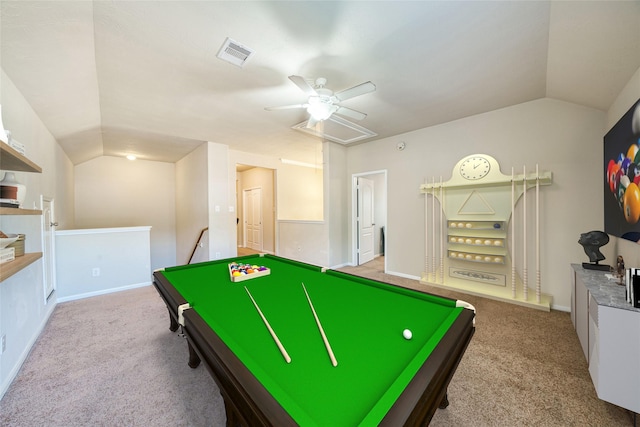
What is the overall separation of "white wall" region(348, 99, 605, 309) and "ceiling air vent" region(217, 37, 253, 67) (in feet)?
10.0

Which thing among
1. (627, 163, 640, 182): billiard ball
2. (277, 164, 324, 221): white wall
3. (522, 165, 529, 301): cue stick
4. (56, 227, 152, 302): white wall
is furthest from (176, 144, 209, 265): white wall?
(627, 163, 640, 182): billiard ball

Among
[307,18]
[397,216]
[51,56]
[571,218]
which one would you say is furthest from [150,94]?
[571,218]

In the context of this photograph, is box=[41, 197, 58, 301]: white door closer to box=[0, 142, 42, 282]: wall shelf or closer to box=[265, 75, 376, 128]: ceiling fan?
box=[0, 142, 42, 282]: wall shelf

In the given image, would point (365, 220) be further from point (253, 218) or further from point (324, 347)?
point (324, 347)

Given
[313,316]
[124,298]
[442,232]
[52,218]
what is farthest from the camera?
[442,232]

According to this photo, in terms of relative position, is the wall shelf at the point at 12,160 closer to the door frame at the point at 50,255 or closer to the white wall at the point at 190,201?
the door frame at the point at 50,255

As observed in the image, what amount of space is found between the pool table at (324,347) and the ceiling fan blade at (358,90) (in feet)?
5.32

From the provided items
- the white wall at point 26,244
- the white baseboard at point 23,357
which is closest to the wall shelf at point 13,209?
the white wall at point 26,244

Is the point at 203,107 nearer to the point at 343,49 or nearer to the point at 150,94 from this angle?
the point at 150,94

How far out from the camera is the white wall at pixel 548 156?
2.74 m

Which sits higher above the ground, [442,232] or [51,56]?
[51,56]

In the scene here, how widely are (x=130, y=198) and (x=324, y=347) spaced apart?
21.7 feet

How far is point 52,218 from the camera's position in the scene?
10.8ft

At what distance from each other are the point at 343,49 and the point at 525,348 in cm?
304
